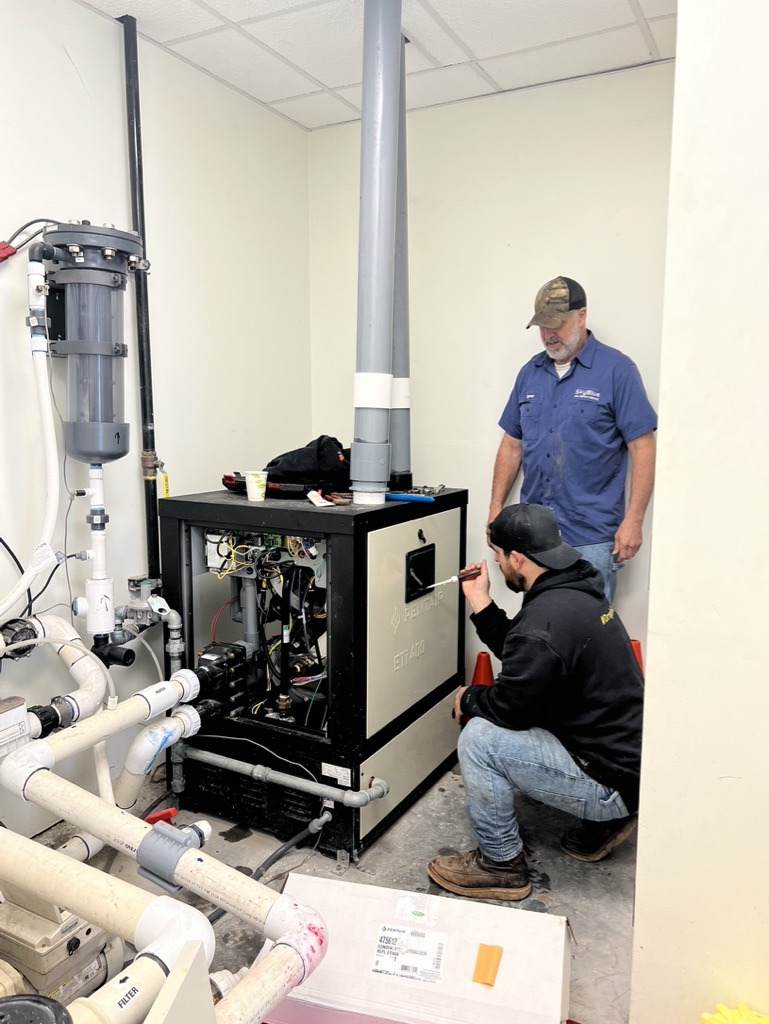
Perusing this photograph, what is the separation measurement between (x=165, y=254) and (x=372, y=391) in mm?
895

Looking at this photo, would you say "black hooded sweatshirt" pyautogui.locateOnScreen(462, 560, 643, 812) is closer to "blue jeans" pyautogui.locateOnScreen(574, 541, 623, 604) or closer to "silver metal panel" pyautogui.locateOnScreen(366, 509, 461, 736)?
"silver metal panel" pyautogui.locateOnScreen(366, 509, 461, 736)

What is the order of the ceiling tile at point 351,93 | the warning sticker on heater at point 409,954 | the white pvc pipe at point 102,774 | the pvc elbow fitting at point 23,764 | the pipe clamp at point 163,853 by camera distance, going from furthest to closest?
the ceiling tile at point 351,93 → the white pvc pipe at point 102,774 → the pvc elbow fitting at point 23,764 → the warning sticker on heater at point 409,954 → the pipe clamp at point 163,853

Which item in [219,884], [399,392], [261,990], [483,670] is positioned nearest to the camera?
[261,990]

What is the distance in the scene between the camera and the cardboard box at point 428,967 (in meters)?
1.33

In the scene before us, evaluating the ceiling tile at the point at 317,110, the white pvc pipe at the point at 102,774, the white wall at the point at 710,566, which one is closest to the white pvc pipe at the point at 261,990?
the white wall at the point at 710,566

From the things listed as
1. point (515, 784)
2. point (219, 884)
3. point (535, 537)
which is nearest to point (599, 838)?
point (515, 784)

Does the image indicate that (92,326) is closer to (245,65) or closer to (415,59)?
(245,65)

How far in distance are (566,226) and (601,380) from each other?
24.6 inches

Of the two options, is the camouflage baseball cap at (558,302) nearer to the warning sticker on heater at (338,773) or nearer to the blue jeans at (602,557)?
the blue jeans at (602,557)

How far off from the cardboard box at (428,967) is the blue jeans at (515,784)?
0.43 meters

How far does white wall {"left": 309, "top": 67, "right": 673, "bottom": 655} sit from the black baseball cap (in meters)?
0.80

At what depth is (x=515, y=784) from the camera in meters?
1.95

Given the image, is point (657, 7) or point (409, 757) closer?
point (657, 7)

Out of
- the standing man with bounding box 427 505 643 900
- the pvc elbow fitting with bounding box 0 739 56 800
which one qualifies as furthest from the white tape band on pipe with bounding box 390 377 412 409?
the pvc elbow fitting with bounding box 0 739 56 800
